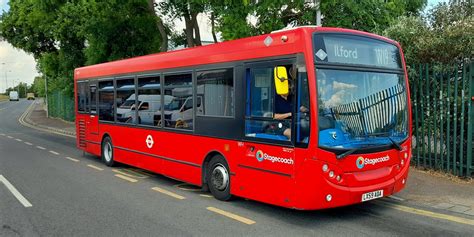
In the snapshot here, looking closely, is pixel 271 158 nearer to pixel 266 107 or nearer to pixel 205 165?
pixel 266 107

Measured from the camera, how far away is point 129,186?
8750 millimetres

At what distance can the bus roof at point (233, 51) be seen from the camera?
589 centimetres

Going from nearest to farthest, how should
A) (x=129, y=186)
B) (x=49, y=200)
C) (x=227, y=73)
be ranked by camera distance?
(x=227, y=73) < (x=49, y=200) < (x=129, y=186)

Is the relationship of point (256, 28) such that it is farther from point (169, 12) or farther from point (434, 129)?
point (169, 12)

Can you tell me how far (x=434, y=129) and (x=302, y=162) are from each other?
459cm

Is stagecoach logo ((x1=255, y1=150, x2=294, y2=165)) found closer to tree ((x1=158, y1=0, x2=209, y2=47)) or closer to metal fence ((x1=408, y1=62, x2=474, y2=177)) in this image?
metal fence ((x1=408, y1=62, x2=474, y2=177))

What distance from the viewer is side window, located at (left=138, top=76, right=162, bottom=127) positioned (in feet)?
29.6

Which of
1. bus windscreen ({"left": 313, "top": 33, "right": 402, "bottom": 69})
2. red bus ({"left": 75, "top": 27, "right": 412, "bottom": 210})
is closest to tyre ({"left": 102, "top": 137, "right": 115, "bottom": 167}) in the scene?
red bus ({"left": 75, "top": 27, "right": 412, "bottom": 210})

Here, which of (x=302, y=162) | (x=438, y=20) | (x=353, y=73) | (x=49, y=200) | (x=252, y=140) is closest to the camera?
(x=302, y=162)

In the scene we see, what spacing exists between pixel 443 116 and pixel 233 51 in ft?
15.9

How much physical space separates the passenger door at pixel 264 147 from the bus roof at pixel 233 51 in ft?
0.73

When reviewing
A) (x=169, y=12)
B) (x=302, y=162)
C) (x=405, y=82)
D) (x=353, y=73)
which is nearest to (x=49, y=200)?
(x=302, y=162)

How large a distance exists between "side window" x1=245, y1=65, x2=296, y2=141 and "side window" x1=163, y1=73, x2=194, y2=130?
5.54ft

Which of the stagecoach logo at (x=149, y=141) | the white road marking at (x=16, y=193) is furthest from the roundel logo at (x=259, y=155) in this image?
the white road marking at (x=16, y=193)
